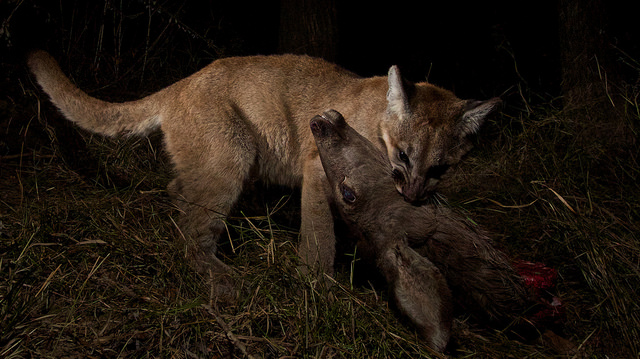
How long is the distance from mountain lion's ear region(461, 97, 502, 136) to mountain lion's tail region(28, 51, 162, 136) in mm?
2295

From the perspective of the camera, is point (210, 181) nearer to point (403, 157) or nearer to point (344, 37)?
point (403, 157)

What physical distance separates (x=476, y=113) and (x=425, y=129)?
41 cm

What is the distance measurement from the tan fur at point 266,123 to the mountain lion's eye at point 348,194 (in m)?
0.39

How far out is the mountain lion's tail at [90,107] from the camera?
3.32m

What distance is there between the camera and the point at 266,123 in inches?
139

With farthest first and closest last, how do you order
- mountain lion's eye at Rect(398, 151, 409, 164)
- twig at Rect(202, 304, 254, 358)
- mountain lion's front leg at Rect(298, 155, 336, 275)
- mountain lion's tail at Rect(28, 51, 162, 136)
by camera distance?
1. mountain lion's tail at Rect(28, 51, 162, 136)
2. mountain lion's eye at Rect(398, 151, 409, 164)
3. mountain lion's front leg at Rect(298, 155, 336, 275)
4. twig at Rect(202, 304, 254, 358)

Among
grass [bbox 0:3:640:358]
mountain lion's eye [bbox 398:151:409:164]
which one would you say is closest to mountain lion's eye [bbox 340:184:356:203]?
grass [bbox 0:3:640:358]

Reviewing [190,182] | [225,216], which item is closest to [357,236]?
[225,216]

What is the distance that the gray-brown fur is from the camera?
7.92ft

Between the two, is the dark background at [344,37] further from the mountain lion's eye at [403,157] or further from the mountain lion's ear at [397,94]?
the mountain lion's eye at [403,157]

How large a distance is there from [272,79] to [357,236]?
5.39 feet

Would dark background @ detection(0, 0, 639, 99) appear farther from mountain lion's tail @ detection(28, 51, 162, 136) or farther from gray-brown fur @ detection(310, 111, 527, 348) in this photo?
gray-brown fur @ detection(310, 111, 527, 348)

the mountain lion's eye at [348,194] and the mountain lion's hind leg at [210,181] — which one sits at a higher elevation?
the mountain lion's eye at [348,194]

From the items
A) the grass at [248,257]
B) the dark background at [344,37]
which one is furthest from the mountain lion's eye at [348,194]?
the dark background at [344,37]
